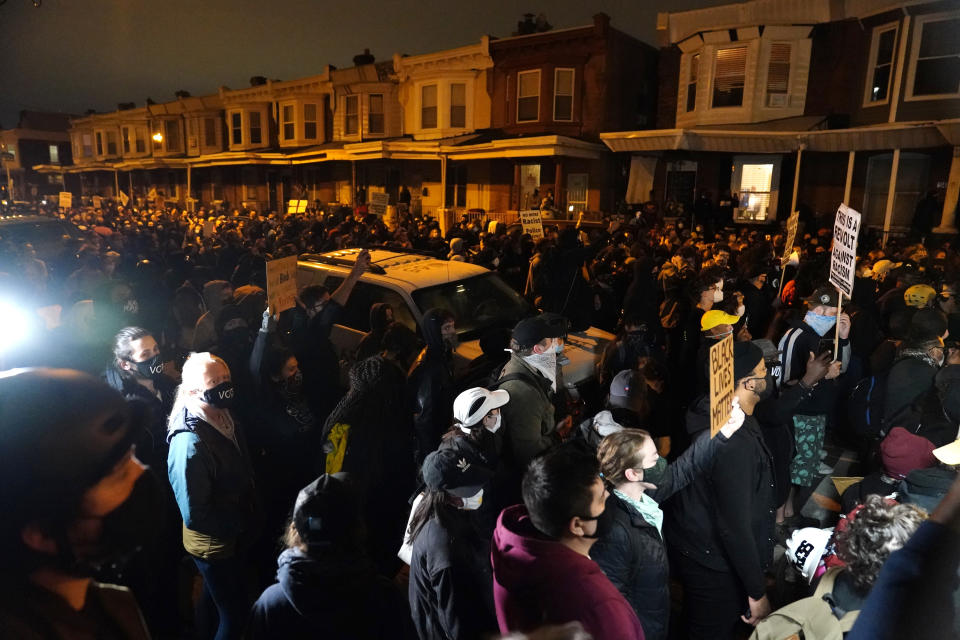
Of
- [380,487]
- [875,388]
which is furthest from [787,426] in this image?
[380,487]

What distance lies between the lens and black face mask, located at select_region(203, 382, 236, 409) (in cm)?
328

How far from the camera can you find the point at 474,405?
317cm

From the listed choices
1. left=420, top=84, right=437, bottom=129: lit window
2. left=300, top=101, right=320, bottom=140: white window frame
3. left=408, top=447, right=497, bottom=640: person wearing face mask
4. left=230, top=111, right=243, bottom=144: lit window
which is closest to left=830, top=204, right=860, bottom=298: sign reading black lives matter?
left=408, top=447, right=497, bottom=640: person wearing face mask

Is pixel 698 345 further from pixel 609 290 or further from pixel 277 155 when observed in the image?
pixel 277 155

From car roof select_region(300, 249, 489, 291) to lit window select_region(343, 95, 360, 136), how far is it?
866 inches

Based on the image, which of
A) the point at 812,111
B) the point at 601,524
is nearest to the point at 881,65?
the point at 812,111

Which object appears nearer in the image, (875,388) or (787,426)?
(787,426)

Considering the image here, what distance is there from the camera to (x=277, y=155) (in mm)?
28938

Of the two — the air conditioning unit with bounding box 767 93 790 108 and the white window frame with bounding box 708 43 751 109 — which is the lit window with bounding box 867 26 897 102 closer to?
the air conditioning unit with bounding box 767 93 790 108

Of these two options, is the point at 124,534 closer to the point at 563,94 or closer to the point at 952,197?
the point at 952,197

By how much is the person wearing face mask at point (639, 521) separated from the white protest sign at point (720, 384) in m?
0.08

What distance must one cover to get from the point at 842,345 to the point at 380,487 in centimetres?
414

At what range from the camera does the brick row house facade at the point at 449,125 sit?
72.8ft

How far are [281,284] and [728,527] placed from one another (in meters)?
4.33
